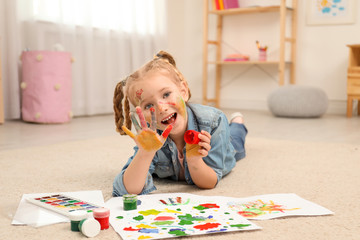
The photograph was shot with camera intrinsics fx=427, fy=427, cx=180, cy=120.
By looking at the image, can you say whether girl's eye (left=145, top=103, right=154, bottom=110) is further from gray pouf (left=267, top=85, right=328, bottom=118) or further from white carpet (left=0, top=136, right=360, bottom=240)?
gray pouf (left=267, top=85, right=328, bottom=118)

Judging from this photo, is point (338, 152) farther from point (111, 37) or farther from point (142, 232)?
point (111, 37)

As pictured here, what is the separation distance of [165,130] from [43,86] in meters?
2.04

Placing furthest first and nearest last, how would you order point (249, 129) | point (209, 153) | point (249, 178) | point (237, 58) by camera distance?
point (237, 58)
point (249, 129)
point (249, 178)
point (209, 153)

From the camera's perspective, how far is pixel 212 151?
1199mm

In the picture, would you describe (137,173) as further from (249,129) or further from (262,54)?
(262,54)

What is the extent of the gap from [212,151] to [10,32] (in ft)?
6.74

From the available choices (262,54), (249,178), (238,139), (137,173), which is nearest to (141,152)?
(137,173)

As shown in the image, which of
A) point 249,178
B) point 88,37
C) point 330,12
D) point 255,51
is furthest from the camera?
point 255,51

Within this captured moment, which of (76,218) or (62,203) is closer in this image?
(76,218)

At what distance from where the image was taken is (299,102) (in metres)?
3.32

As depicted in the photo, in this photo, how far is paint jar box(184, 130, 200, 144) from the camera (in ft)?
3.33

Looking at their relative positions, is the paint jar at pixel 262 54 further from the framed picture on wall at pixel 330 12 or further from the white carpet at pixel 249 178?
the white carpet at pixel 249 178

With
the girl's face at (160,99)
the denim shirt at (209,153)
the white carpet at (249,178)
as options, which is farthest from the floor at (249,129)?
the girl's face at (160,99)

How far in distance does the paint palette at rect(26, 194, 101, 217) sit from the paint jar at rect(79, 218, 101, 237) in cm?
9
